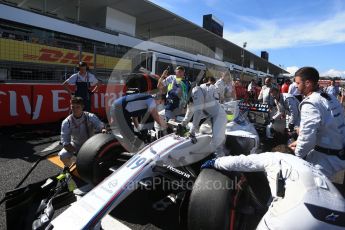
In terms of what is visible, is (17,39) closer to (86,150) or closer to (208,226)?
(86,150)

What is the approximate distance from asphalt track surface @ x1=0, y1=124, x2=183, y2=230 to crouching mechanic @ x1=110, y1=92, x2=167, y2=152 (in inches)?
27.2

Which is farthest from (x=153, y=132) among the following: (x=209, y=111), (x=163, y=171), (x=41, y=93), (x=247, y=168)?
(x=41, y=93)

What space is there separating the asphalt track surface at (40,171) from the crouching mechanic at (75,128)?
1.33ft

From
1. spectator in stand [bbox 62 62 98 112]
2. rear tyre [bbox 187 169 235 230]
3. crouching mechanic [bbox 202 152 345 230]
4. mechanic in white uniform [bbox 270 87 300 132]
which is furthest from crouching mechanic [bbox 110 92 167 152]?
mechanic in white uniform [bbox 270 87 300 132]

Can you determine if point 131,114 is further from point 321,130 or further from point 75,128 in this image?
point 321,130

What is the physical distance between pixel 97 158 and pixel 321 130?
7.35 feet

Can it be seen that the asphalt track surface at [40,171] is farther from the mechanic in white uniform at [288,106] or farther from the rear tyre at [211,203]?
the mechanic in white uniform at [288,106]

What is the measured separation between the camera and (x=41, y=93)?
6984mm

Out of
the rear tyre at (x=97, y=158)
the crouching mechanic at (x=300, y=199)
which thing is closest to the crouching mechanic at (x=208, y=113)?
the rear tyre at (x=97, y=158)

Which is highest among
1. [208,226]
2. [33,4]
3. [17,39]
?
[33,4]

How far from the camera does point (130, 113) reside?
384 cm

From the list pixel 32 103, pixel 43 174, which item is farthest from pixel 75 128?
pixel 32 103

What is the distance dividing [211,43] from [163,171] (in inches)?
1532

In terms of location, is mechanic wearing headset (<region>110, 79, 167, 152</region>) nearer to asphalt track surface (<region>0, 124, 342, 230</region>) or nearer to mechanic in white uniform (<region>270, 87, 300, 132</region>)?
asphalt track surface (<region>0, 124, 342, 230</region>)
